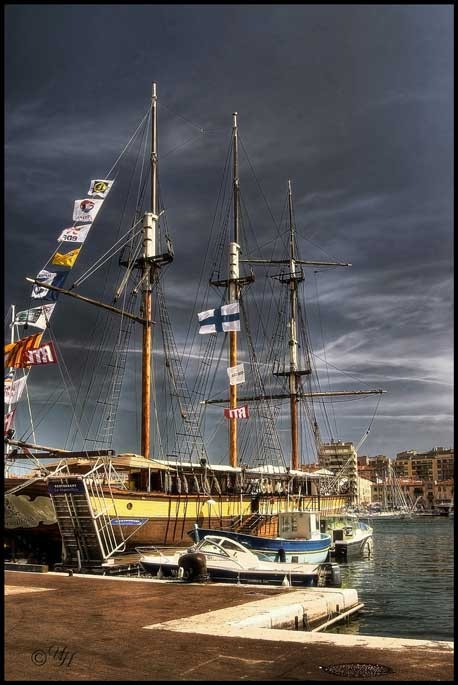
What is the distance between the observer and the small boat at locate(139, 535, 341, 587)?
72.3ft

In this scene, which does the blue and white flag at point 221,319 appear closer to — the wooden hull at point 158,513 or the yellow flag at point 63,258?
the wooden hull at point 158,513

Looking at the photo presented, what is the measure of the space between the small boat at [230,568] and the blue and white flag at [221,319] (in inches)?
898

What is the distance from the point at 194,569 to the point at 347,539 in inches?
1304

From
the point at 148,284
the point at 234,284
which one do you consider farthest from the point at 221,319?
the point at 234,284

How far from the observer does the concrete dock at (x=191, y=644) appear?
9867mm

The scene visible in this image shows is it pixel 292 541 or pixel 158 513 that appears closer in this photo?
pixel 158 513

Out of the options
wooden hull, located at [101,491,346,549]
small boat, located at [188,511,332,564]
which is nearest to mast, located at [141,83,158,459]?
wooden hull, located at [101,491,346,549]

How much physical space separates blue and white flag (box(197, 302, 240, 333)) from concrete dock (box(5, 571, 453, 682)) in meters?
30.4

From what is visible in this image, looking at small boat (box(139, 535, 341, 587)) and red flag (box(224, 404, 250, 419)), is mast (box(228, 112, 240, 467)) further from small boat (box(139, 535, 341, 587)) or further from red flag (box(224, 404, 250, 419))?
small boat (box(139, 535, 341, 587))

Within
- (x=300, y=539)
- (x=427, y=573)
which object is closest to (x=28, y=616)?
(x=300, y=539)

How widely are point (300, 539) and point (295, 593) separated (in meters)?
18.8

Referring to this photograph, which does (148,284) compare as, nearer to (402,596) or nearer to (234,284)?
(234,284)

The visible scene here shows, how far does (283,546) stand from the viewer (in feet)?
117

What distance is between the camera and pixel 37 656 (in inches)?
424
